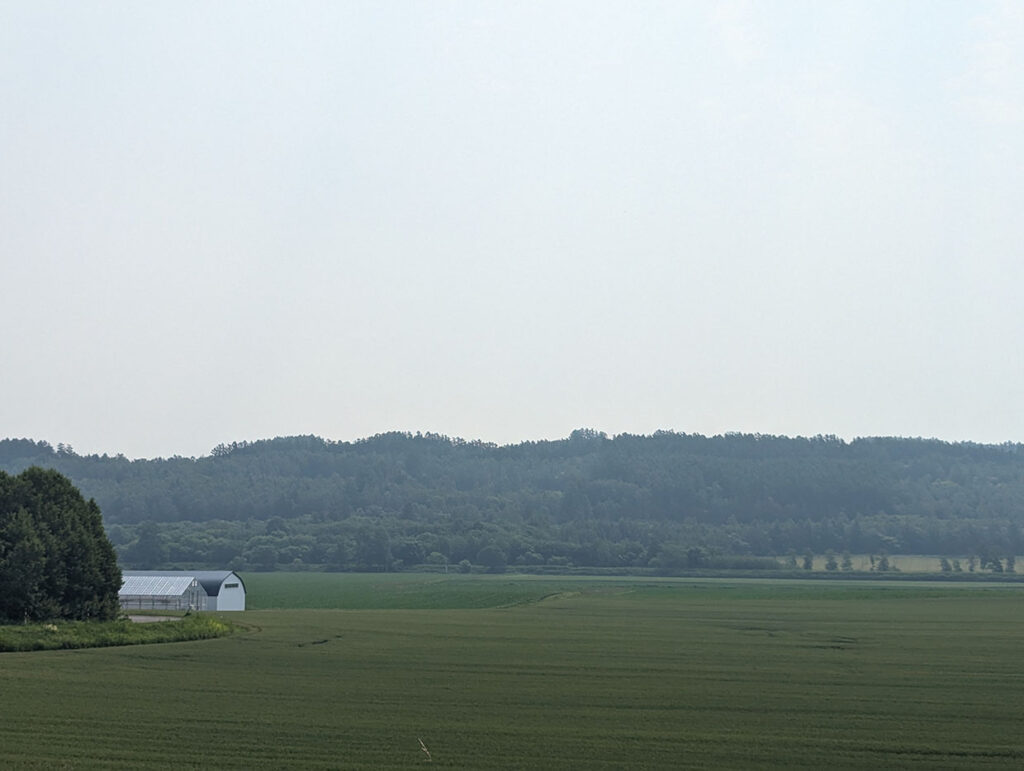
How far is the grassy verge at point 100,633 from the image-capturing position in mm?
50250

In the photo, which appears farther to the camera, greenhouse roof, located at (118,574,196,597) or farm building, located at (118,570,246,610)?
greenhouse roof, located at (118,574,196,597)

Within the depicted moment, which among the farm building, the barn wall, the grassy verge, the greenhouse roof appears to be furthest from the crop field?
the greenhouse roof

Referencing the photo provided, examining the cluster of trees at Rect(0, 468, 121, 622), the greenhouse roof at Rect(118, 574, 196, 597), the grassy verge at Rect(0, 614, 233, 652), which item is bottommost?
the grassy verge at Rect(0, 614, 233, 652)

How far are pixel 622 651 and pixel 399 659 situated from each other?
9.59 meters

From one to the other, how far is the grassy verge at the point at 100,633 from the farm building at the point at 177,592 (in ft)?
92.5

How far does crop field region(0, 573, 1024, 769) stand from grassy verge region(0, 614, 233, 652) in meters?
2.06

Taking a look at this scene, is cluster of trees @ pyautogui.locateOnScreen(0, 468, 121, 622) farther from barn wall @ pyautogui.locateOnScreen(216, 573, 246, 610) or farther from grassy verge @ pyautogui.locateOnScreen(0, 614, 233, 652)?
barn wall @ pyautogui.locateOnScreen(216, 573, 246, 610)

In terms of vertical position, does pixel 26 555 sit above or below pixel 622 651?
above

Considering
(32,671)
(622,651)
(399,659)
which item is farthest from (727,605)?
(32,671)

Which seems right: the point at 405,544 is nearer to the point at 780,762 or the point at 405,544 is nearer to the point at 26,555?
the point at 26,555

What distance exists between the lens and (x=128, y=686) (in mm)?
36562

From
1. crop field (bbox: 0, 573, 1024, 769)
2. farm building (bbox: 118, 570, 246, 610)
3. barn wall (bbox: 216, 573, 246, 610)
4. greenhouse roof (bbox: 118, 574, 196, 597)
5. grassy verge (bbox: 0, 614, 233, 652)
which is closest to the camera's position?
crop field (bbox: 0, 573, 1024, 769)

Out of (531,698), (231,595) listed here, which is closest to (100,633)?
(531,698)

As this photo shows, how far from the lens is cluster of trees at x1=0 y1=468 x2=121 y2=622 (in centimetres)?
5856
